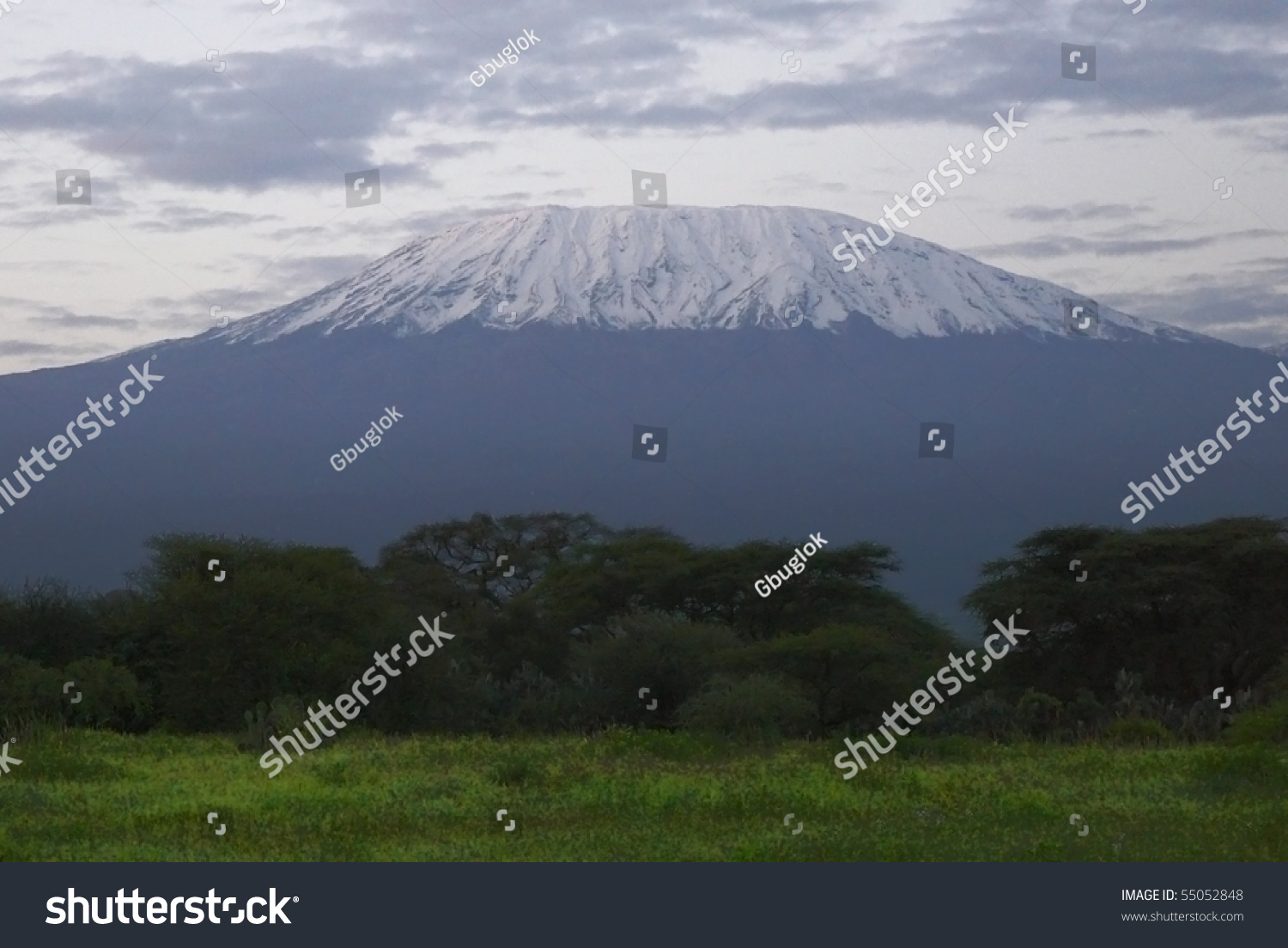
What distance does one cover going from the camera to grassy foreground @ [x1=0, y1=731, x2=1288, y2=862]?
1168cm

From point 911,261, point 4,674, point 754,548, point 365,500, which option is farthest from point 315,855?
point 911,261

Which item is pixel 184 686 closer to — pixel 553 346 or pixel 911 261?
pixel 553 346

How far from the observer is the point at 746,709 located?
72.8 feet

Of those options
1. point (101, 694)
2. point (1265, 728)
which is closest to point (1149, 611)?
point (1265, 728)

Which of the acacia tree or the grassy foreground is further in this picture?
the acacia tree

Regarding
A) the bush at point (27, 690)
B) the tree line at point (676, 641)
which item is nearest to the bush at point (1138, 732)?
the tree line at point (676, 641)

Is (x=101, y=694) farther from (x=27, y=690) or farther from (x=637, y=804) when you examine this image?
(x=637, y=804)

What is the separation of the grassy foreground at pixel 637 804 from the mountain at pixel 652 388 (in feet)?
334

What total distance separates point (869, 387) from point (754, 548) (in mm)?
93445

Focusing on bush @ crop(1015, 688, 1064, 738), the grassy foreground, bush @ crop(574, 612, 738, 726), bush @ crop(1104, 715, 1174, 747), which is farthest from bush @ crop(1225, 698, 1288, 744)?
bush @ crop(574, 612, 738, 726)

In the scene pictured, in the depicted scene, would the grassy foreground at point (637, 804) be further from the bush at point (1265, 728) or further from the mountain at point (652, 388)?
the mountain at point (652, 388)

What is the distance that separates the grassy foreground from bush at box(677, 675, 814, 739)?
318cm

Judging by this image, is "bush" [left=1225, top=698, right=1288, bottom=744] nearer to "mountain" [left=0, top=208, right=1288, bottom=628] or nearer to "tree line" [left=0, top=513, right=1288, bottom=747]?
"tree line" [left=0, top=513, right=1288, bottom=747]

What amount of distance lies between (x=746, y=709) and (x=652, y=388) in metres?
103
